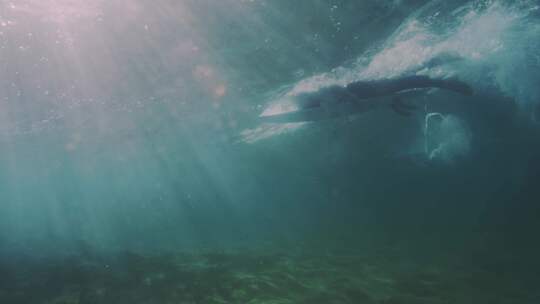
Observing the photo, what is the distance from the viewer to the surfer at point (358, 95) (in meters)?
12.1

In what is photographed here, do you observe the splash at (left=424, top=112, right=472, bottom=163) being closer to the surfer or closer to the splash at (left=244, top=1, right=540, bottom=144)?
the splash at (left=244, top=1, right=540, bottom=144)

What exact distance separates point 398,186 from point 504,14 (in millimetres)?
53192

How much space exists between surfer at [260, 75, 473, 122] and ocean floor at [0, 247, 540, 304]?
6.10 m

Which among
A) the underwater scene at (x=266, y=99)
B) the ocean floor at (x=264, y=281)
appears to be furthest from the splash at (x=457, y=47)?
the ocean floor at (x=264, y=281)

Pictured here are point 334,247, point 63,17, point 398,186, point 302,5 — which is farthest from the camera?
point 398,186

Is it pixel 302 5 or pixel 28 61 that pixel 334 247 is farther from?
pixel 28 61

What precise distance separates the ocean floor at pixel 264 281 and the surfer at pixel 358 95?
610 centimetres

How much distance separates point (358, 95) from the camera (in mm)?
14430

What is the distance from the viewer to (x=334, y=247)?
20.3 m

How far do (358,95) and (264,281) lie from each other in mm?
8809

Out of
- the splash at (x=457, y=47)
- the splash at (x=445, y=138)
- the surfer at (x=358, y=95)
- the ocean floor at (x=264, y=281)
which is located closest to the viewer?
the ocean floor at (x=264, y=281)

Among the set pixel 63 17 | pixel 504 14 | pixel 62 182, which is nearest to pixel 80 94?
pixel 63 17

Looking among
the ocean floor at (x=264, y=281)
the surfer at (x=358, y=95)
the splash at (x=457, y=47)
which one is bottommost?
the ocean floor at (x=264, y=281)

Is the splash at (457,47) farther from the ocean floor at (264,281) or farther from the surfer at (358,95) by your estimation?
the ocean floor at (264,281)
